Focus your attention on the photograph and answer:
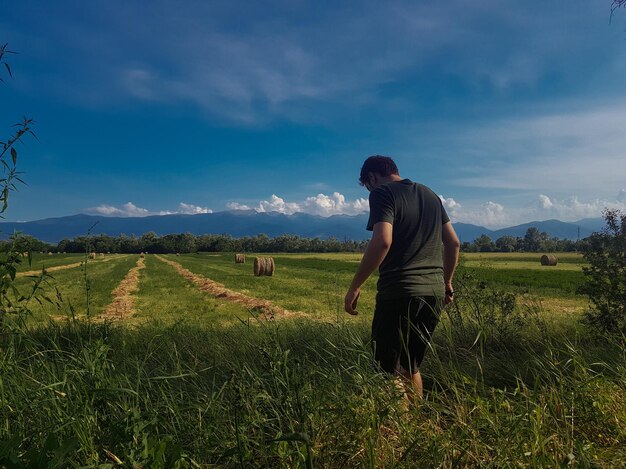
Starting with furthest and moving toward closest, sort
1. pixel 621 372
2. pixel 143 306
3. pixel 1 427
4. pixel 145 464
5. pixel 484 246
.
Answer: pixel 484 246 → pixel 143 306 → pixel 621 372 → pixel 1 427 → pixel 145 464

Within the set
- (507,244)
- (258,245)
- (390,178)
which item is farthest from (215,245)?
(390,178)

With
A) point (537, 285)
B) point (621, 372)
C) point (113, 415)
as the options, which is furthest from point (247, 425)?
point (537, 285)

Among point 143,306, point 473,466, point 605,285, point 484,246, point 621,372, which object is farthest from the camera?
point 484,246

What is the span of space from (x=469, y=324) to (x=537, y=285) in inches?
724

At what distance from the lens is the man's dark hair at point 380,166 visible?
368 centimetres

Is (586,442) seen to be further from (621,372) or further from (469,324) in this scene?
(469,324)

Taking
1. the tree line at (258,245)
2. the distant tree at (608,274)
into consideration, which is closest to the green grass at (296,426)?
the distant tree at (608,274)

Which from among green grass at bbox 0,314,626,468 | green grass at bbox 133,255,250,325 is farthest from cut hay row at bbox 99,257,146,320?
green grass at bbox 0,314,626,468

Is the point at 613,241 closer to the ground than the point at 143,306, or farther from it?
farther from it

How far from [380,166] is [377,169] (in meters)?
0.04

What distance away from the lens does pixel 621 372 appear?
3.08m

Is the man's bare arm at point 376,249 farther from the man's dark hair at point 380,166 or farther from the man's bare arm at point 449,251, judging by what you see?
the man's bare arm at point 449,251

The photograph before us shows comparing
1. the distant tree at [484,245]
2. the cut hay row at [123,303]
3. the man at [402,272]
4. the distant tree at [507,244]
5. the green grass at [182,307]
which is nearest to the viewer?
the man at [402,272]

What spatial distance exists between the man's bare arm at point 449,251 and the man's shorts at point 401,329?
67 cm
